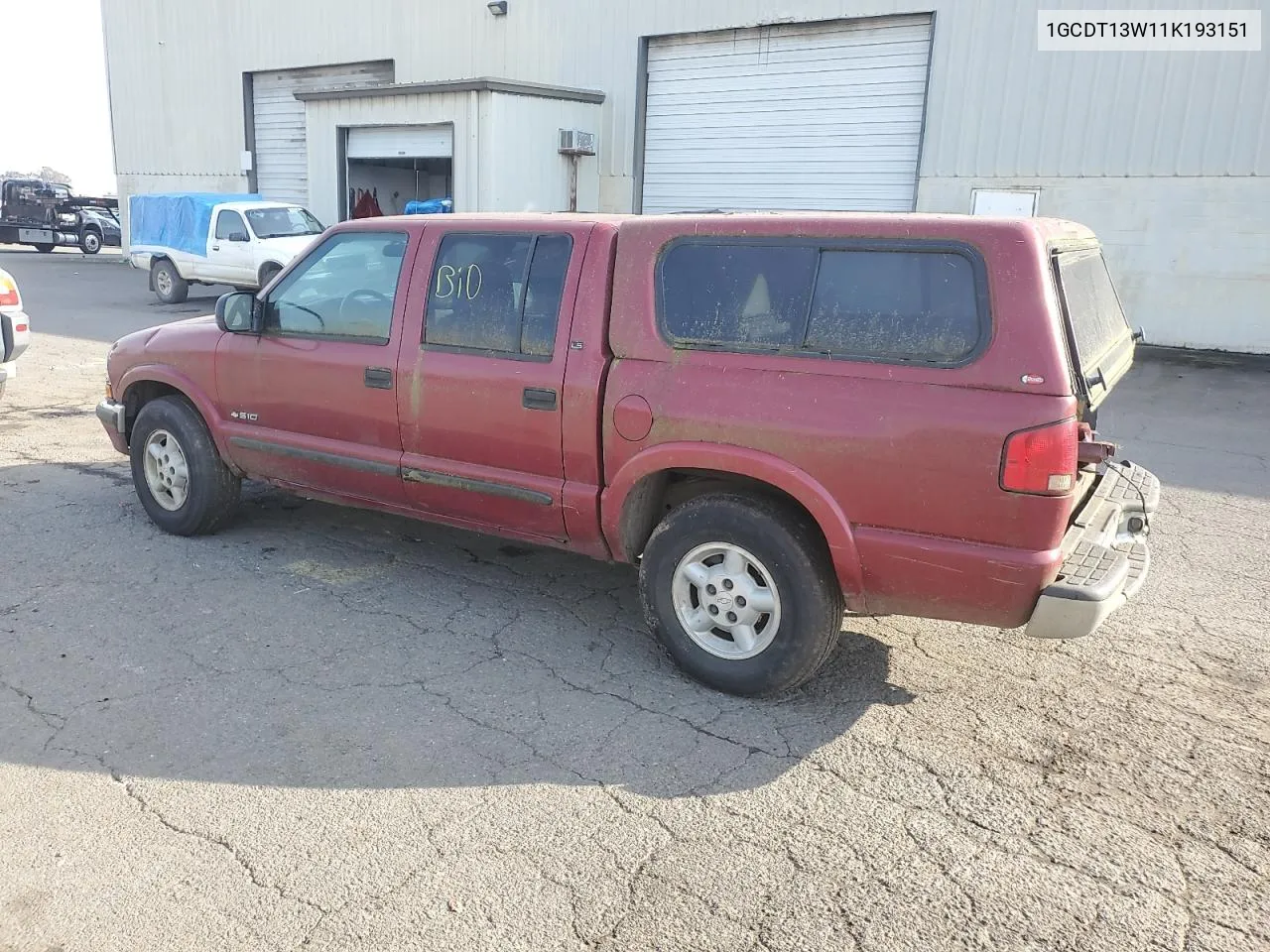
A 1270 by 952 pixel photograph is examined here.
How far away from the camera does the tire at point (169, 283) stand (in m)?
18.2

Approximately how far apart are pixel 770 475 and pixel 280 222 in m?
16.1

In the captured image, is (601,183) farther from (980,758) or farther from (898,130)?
(980,758)

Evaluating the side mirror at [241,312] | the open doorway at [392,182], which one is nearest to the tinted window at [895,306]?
the side mirror at [241,312]

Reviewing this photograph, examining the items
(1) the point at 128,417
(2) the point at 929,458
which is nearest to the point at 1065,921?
(2) the point at 929,458

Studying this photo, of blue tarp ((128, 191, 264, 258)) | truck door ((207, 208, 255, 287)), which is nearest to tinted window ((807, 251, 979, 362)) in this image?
truck door ((207, 208, 255, 287))

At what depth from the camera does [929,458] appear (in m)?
3.33

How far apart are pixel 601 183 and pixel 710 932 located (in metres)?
17.0

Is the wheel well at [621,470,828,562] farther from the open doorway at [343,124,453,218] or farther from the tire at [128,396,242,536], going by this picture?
the open doorway at [343,124,453,218]

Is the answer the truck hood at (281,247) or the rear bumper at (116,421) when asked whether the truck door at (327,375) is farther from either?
the truck hood at (281,247)

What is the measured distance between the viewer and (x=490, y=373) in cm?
430

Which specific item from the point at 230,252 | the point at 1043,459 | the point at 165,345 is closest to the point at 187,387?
the point at 165,345

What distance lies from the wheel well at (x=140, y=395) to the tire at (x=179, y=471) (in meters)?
0.11

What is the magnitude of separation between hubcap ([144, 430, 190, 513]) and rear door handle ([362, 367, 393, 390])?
147cm

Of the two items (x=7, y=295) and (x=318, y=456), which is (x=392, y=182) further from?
(x=318, y=456)
